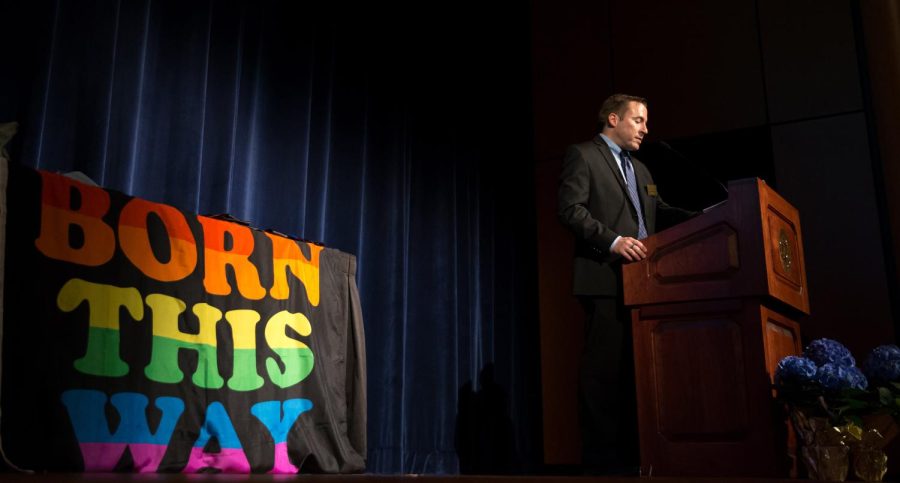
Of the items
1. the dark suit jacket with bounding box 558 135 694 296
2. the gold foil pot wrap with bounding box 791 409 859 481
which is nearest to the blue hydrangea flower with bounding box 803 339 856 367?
the gold foil pot wrap with bounding box 791 409 859 481

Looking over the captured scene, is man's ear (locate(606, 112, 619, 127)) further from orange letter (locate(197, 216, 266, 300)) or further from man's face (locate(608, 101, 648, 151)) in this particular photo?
orange letter (locate(197, 216, 266, 300))

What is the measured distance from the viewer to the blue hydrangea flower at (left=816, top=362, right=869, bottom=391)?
176cm

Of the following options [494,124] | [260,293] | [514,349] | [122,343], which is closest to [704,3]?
[494,124]

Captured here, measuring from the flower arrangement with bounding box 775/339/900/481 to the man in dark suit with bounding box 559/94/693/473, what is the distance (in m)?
0.51

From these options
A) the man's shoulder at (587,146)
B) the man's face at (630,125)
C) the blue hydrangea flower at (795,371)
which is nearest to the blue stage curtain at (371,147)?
the man's shoulder at (587,146)

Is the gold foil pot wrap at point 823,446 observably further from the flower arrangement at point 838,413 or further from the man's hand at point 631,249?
the man's hand at point 631,249

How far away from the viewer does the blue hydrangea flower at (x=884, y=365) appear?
1.86 metres

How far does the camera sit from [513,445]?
4.25 metres

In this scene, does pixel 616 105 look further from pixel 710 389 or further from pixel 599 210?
pixel 710 389

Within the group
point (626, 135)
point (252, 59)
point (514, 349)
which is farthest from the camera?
point (514, 349)

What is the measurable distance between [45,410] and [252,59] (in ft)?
5.84

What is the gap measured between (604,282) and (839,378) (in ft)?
2.37

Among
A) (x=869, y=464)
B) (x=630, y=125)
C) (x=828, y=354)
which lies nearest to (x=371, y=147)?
(x=630, y=125)

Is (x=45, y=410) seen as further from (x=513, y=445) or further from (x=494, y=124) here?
(x=494, y=124)
